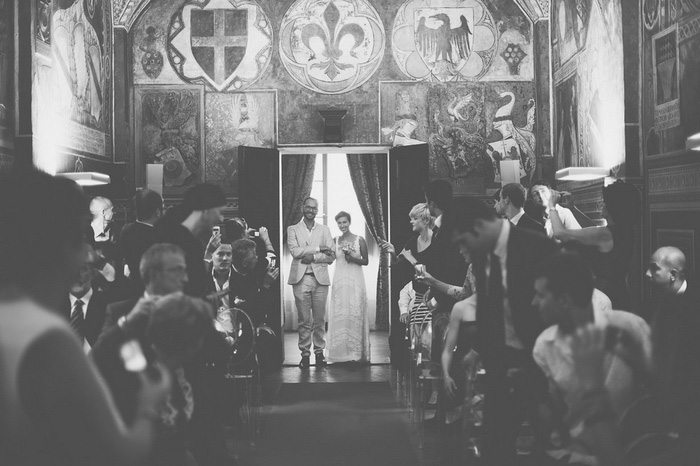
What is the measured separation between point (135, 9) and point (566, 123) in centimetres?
713

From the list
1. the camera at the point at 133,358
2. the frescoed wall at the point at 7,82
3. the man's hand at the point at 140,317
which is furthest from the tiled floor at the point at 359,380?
the frescoed wall at the point at 7,82

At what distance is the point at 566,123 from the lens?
1355 centimetres

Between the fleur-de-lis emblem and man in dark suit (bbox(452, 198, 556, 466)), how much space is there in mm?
10406

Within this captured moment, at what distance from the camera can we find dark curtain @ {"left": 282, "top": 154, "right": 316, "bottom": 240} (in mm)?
16891

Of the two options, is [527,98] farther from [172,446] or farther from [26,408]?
[26,408]

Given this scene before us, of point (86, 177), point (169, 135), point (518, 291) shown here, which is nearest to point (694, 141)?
point (518, 291)

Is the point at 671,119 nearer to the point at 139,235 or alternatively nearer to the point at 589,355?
the point at 139,235

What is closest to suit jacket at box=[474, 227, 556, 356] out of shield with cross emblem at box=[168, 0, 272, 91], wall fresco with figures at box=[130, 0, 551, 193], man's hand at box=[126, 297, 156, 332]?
man's hand at box=[126, 297, 156, 332]

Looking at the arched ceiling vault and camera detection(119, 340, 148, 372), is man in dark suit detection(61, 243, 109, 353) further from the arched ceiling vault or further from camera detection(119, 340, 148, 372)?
the arched ceiling vault

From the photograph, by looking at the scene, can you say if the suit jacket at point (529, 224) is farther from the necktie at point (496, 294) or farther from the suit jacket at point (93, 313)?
the suit jacket at point (93, 313)

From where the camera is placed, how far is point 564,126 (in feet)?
44.8

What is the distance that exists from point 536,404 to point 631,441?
1.77 ft

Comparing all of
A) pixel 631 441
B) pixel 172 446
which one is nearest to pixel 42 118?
pixel 172 446

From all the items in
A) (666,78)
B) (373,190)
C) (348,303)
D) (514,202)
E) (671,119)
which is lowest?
(348,303)
